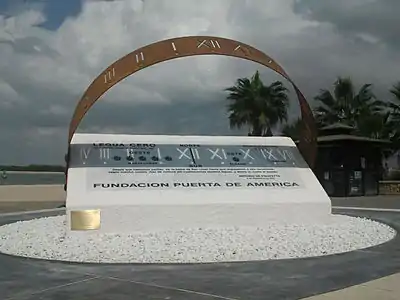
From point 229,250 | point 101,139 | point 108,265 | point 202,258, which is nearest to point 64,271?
A: point 108,265

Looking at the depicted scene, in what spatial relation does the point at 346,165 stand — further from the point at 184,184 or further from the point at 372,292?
the point at 372,292

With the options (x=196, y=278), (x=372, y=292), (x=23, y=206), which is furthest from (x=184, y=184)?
(x=23, y=206)

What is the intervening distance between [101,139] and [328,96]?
32173mm

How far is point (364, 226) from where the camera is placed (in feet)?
40.2

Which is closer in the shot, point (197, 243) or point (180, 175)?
point (197, 243)

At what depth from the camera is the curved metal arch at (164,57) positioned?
13.2m

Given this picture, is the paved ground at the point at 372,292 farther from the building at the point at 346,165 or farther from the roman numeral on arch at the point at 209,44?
the building at the point at 346,165

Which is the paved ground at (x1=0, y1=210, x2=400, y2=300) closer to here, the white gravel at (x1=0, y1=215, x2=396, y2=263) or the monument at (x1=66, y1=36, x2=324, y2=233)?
the white gravel at (x1=0, y1=215, x2=396, y2=263)

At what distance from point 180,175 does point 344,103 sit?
32715mm

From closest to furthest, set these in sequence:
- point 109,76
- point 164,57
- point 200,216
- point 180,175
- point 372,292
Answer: point 372,292 → point 200,216 → point 180,175 → point 164,57 → point 109,76

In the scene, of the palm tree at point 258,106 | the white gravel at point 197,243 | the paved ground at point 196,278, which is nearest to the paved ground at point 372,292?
the paved ground at point 196,278

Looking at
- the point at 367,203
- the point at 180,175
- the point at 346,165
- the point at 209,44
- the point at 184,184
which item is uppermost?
the point at 209,44

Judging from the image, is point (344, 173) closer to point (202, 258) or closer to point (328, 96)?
point (328, 96)

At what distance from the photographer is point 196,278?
6965 millimetres
